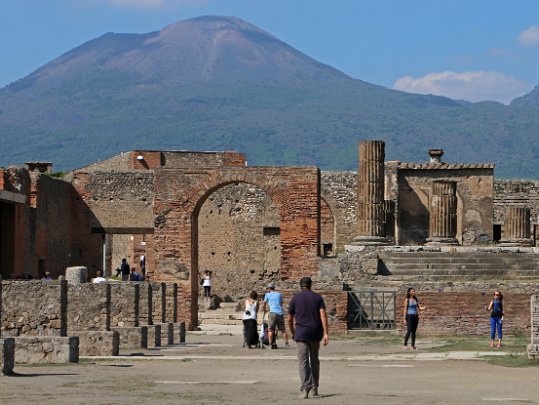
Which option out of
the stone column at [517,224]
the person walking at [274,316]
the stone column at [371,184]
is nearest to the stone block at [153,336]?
the person walking at [274,316]

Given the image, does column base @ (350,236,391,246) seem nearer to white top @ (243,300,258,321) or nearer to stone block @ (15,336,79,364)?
white top @ (243,300,258,321)

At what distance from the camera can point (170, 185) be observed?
122 ft

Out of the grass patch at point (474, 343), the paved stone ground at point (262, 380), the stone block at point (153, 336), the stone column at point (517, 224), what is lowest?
the paved stone ground at point (262, 380)

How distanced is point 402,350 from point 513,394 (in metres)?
9.68

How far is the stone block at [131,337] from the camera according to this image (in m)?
25.7

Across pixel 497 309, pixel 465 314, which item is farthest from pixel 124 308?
pixel 465 314

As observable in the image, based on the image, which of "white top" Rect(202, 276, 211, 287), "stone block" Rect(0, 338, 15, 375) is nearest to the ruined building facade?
"white top" Rect(202, 276, 211, 287)

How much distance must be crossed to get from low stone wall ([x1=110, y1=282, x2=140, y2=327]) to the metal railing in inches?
278

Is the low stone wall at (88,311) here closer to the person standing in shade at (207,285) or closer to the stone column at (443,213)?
the stone column at (443,213)

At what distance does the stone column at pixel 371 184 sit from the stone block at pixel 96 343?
20.0 metres

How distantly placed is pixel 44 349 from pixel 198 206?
17.1 m

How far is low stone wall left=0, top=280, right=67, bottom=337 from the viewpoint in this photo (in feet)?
68.5

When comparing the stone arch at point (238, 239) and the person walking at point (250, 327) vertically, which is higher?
the stone arch at point (238, 239)

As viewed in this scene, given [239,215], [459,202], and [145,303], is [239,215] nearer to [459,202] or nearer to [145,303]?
[459,202]
